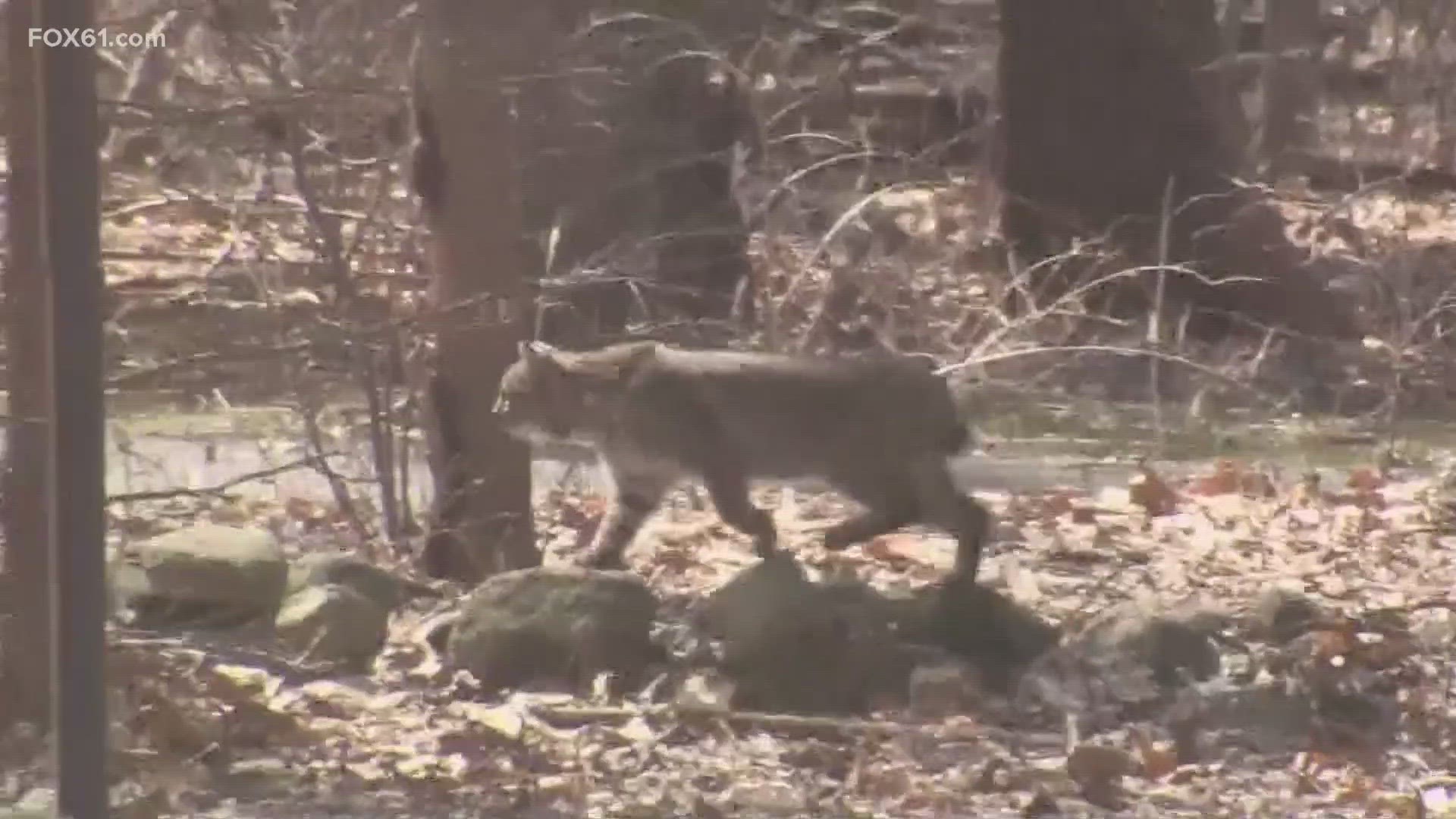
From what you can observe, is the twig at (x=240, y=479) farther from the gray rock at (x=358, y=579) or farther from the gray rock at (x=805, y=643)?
the gray rock at (x=805, y=643)

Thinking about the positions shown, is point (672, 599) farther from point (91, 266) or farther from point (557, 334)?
point (91, 266)

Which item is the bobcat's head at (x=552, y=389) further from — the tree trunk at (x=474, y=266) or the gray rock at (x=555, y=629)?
the gray rock at (x=555, y=629)

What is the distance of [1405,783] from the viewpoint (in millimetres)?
2064

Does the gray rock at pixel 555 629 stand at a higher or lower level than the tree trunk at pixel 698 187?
lower

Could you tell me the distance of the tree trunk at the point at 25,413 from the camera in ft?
6.18

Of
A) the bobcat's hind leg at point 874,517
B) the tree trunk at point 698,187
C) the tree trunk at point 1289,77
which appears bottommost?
the bobcat's hind leg at point 874,517

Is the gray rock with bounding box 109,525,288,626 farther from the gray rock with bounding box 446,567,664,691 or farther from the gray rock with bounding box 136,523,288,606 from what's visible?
the gray rock with bounding box 446,567,664,691

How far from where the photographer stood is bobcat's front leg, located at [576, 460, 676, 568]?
204cm

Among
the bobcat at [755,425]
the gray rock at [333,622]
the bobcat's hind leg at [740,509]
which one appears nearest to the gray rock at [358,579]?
the gray rock at [333,622]

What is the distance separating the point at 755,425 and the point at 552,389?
0.27 m

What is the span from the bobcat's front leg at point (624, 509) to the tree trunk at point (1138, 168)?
21.6 inches

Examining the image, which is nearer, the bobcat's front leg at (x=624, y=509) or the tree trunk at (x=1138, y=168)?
the tree trunk at (x=1138, y=168)

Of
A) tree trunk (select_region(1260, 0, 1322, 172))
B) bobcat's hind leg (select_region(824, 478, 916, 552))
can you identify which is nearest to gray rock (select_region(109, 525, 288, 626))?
bobcat's hind leg (select_region(824, 478, 916, 552))

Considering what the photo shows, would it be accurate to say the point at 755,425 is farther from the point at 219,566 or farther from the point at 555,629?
the point at 219,566
